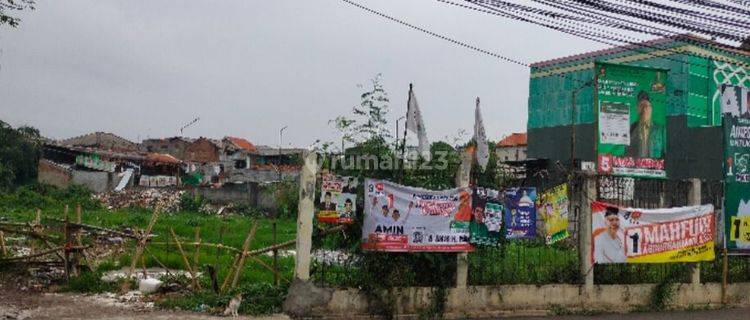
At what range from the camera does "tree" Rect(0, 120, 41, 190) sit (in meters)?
51.1

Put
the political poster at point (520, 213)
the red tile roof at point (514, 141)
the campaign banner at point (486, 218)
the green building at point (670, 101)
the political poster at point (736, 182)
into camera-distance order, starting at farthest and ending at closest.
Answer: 1. the red tile roof at point (514, 141)
2. the green building at point (670, 101)
3. the political poster at point (736, 182)
4. the political poster at point (520, 213)
5. the campaign banner at point (486, 218)

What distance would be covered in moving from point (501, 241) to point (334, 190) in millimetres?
3052

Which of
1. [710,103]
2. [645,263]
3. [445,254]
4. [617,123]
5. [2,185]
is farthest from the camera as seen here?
[2,185]

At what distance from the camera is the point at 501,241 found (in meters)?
11.2

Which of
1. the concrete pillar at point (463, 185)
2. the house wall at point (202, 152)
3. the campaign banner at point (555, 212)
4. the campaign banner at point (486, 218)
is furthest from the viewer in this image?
the house wall at point (202, 152)

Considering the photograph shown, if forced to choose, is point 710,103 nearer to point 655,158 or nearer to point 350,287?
point 655,158

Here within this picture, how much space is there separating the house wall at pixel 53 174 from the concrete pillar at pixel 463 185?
160 feet

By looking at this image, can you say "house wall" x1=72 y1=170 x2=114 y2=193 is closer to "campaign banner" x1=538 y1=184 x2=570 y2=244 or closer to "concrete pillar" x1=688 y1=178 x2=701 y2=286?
"campaign banner" x1=538 y1=184 x2=570 y2=244

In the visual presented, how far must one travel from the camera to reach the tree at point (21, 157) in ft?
168

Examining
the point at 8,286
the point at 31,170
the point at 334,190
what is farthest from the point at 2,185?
the point at 334,190

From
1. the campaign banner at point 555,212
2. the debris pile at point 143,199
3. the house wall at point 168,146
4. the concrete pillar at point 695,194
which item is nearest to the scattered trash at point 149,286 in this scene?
the campaign banner at point 555,212

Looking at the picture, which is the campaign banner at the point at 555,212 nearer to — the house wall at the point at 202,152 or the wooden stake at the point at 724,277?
the wooden stake at the point at 724,277

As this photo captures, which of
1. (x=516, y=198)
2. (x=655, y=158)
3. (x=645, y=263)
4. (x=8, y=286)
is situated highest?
(x=655, y=158)

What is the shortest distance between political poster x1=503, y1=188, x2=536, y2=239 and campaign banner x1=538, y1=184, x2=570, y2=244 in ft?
6.60
